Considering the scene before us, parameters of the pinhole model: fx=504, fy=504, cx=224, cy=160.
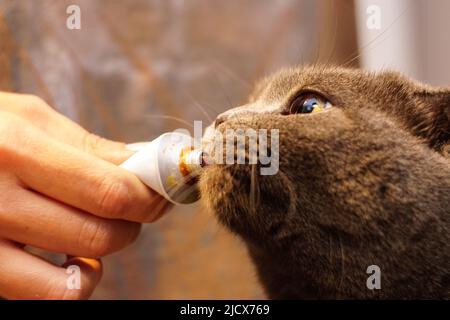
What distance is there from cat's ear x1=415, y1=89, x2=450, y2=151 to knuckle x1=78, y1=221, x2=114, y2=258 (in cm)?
56

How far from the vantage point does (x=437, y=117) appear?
822mm

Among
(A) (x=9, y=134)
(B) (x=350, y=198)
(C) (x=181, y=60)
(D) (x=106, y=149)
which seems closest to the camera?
(B) (x=350, y=198)

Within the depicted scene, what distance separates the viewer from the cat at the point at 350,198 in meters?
0.74

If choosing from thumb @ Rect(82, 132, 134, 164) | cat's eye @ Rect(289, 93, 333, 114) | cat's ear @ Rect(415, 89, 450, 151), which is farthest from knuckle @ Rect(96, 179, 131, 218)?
cat's ear @ Rect(415, 89, 450, 151)

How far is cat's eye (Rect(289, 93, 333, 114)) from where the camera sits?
834 mm

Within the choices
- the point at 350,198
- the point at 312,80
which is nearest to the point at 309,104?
the point at 312,80

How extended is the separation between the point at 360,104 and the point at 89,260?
56 cm

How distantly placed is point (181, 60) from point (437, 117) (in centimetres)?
83

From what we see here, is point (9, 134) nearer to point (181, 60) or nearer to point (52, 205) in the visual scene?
point (52, 205)

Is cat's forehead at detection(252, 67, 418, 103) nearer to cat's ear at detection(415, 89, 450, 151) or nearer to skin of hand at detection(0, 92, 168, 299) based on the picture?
cat's ear at detection(415, 89, 450, 151)

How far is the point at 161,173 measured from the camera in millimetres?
845

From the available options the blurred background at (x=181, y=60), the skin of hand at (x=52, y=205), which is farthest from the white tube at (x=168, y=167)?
the blurred background at (x=181, y=60)

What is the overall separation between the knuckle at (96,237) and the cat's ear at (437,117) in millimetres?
558
